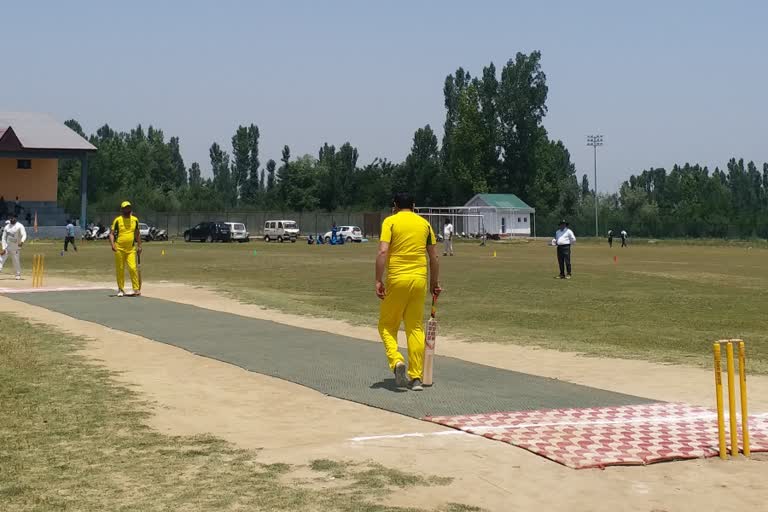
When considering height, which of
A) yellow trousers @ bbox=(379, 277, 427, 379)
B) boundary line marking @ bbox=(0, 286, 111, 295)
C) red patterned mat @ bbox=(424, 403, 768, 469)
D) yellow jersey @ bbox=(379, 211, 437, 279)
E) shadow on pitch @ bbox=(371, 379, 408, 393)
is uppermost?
yellow jersey @ bbox=(379, 211, 437, 279)

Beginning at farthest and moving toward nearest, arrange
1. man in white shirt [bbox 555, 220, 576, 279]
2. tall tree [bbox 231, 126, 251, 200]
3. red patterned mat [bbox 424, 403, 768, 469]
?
tall tree [bbox 231, 126, 251, 200] → man in white shirt [bbox 555, 220, 576, 279] → red patterned mat [bbox 424, 403, 768, 469]

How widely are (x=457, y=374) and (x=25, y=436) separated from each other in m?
5.24

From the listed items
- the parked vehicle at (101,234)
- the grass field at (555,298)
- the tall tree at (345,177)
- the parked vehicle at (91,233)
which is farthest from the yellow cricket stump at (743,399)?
the tall tree at (345,177)

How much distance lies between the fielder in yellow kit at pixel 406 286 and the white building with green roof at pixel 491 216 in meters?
99.1

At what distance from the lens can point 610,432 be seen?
895 cm

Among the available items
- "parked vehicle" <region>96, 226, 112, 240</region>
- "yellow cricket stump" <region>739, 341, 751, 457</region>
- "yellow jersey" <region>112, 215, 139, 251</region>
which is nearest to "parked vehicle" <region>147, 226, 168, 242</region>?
"parked vehicle" <region>96, 226, 112, 240</region>

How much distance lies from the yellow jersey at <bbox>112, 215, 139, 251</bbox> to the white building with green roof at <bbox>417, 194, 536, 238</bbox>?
88.2 m

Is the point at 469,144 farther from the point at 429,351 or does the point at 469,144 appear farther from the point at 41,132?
the point at 429,351

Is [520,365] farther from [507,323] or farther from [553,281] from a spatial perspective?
[553,281]

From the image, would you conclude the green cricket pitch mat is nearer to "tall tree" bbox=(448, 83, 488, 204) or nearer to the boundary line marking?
the boundary line marking

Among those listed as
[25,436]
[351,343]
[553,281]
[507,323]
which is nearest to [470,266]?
[553,281]

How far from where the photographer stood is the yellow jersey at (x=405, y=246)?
36.9 feet

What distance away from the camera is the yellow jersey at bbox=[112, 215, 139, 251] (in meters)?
22.7

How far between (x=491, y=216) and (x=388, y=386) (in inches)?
4076
